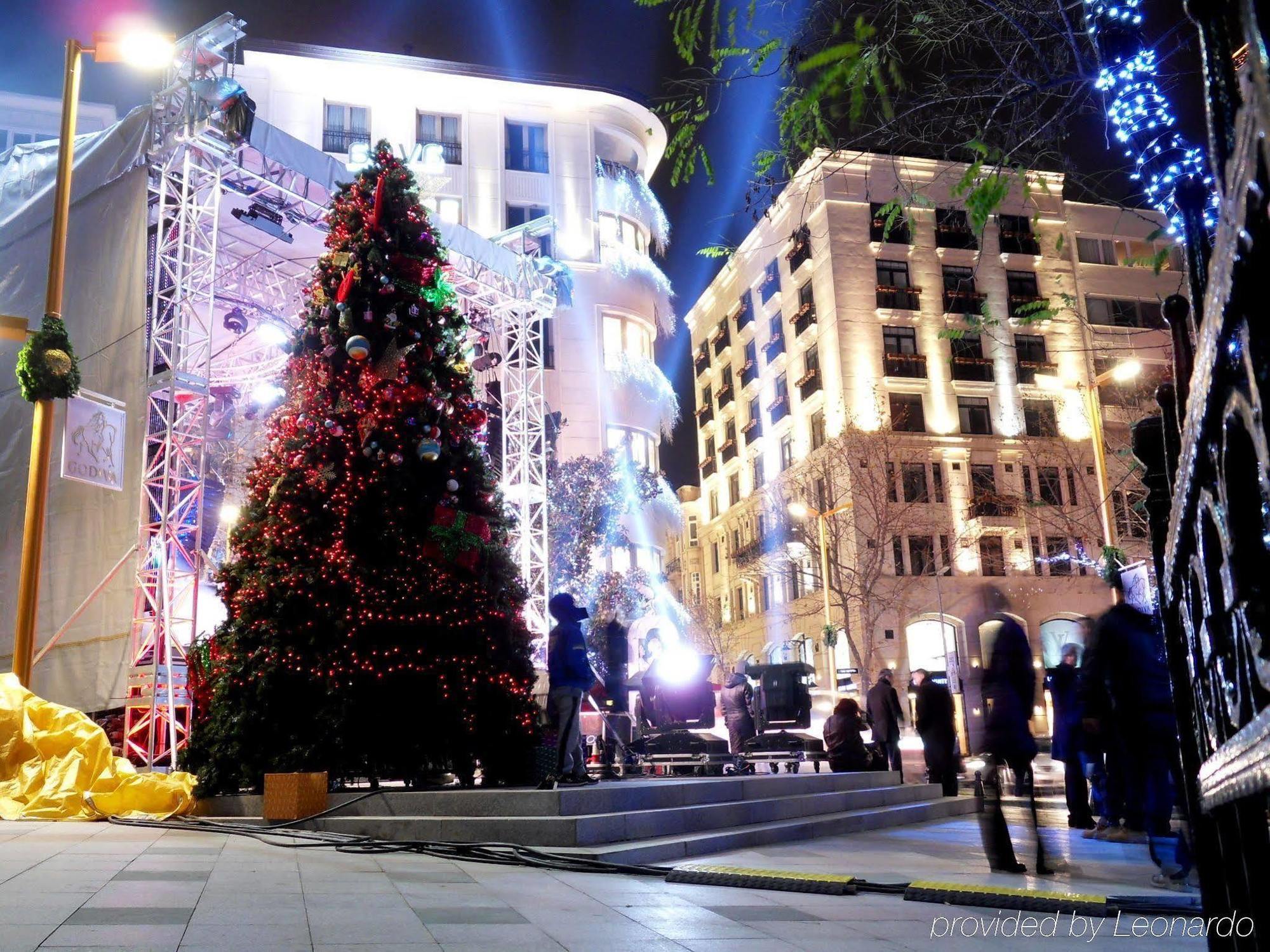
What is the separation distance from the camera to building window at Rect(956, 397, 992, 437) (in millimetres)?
46875

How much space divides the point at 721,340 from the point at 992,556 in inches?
1005

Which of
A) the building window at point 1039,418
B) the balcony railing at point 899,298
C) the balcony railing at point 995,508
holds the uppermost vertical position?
the balcony railing at point 899,298

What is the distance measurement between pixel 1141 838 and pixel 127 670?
11.9 metres

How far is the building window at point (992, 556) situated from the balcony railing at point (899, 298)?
11.3 metres

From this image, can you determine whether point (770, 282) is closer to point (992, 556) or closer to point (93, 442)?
point (992, 556)

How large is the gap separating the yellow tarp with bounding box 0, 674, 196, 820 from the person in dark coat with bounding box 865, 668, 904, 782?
29.7ft

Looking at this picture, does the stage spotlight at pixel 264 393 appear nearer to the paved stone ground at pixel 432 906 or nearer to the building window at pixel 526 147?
the building window at pixel 526 147

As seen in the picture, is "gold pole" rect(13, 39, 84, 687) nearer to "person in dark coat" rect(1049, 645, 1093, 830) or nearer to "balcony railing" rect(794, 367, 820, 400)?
"person in dark coat" rect(1049, 645, 1093, 830)

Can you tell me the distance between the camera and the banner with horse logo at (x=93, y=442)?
1209cm

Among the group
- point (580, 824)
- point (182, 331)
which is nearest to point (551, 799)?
point (580, 824)

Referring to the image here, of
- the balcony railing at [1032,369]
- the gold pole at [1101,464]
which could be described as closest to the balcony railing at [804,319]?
the balcony railing at [1032,369]

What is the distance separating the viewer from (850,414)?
149 ft

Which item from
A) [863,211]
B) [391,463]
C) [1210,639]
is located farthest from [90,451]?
[863,211]

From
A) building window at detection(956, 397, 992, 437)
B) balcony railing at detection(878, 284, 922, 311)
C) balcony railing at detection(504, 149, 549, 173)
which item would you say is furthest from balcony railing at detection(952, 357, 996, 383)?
balcony railing at detection(504, 149, 549, 173)
